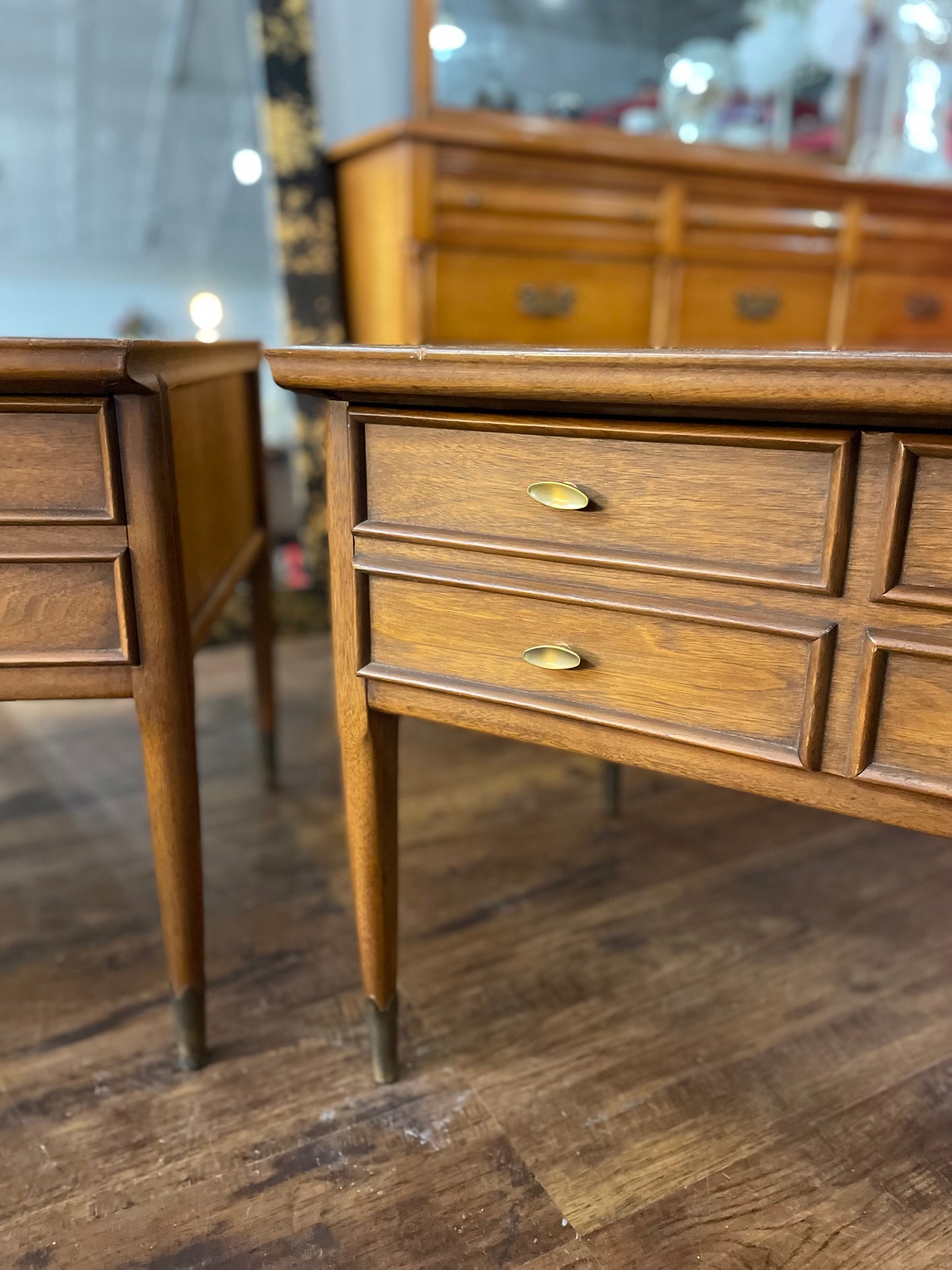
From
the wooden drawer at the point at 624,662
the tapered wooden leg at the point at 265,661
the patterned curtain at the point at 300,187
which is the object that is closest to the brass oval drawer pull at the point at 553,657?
the wooden drawer at the point at 624,662

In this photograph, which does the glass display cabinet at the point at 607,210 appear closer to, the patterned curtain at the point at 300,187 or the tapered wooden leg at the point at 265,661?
the patterned curtain at the point at 300,187

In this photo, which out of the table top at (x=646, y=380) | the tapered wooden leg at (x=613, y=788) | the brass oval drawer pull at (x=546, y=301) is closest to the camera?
the table top at (x=646, y=380)

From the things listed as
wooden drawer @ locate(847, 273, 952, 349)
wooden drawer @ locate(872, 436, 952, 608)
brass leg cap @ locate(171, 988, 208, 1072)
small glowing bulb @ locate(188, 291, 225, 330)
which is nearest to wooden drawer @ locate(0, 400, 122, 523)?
brass leg cap @ locate(171, 988, 208, 1072)

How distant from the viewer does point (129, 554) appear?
2.91 feet

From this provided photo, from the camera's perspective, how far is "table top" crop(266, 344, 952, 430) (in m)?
0.62

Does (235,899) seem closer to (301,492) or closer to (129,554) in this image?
(129,554)

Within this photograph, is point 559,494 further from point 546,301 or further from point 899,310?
point 899,310

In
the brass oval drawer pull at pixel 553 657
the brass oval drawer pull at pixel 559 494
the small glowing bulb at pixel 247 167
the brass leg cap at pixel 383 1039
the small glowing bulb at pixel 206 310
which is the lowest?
the brass leg cap at pixel 383 1039

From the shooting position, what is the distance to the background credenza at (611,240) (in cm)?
211

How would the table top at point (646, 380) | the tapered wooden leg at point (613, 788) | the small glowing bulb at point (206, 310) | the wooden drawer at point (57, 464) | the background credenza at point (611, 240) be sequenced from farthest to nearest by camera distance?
the small glowing bulb at point (206, 310) → the background credenza at point (611, 240) → the tapered wooden leg at point (613, 788) → the wooden drawer at point (57, 464) → the table top at point (646, 380)

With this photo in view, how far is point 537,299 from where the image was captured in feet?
7.35

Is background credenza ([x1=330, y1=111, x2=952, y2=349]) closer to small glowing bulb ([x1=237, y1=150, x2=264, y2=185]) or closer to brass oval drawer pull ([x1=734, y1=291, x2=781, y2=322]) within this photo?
brass oval drawer pull ([x1=734, y1=291, x2=781, y2=322])

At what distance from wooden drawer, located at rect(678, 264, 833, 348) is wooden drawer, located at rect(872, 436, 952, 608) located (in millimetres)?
1878

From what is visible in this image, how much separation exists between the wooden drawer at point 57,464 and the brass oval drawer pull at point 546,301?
156cm
